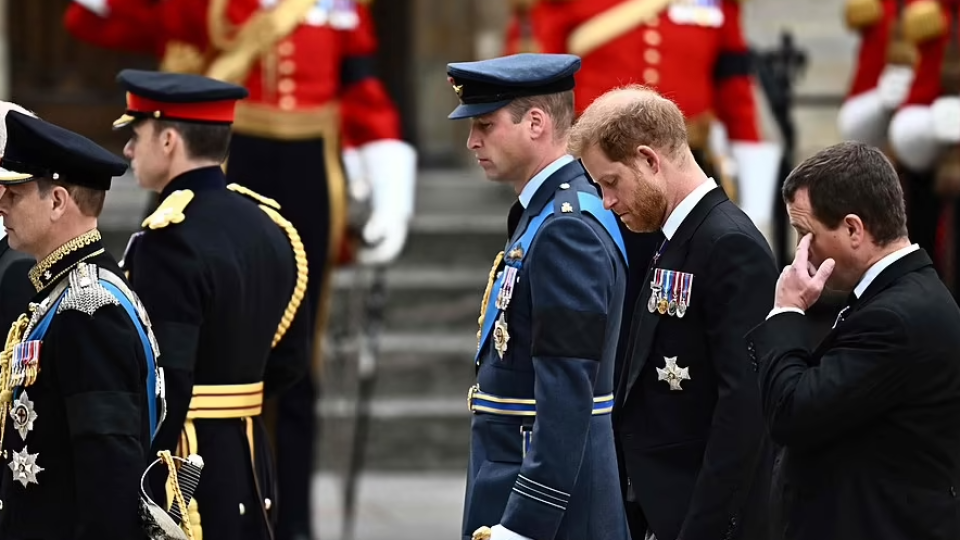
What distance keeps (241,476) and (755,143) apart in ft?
11.1

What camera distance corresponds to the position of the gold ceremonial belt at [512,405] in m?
4.47

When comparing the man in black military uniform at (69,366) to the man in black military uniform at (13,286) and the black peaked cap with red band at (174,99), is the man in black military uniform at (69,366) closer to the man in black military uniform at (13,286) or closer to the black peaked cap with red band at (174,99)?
the man in black military uniform at (13,286)

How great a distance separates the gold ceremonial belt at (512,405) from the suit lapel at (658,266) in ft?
0.34

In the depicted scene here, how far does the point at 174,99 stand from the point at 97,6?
2.50 m

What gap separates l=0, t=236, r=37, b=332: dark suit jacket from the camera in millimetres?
5078

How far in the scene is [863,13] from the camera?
909 cm

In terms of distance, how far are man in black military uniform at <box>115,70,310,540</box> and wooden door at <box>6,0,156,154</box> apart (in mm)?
5658

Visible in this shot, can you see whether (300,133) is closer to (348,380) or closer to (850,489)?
(348,380)

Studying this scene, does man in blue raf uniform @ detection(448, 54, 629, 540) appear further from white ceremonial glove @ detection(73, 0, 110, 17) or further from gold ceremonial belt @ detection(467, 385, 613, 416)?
white ceremonial glove @ detection(73, 0, 110, 17)

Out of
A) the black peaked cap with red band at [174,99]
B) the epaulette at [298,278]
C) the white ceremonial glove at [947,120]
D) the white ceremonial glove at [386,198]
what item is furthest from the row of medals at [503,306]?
the white ceremonial glove at [947,120]

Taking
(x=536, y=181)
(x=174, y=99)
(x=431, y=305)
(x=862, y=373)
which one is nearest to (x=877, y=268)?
(x=862, y=373)

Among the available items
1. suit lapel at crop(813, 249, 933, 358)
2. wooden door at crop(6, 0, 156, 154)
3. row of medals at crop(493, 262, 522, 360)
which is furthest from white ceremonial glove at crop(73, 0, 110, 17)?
suit lapel at crop(813, 249, 933, 358)

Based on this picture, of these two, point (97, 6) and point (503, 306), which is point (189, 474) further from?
point (97, 6)

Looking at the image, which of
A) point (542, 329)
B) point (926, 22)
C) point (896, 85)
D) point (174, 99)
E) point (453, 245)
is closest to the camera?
point (542, 329)
